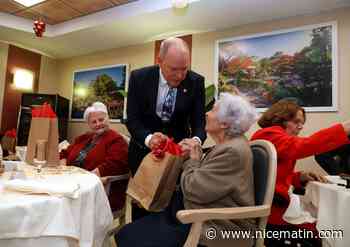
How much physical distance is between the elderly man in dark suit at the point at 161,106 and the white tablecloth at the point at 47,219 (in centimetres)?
60

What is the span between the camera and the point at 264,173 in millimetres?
1194

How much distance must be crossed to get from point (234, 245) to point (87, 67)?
176 inches

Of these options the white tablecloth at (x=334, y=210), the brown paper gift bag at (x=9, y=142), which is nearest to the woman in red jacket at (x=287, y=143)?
the white tablecloth at (x=334, y=210)

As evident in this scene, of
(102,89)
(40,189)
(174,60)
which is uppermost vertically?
(102,89)

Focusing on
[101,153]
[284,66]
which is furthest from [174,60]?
[284,66]

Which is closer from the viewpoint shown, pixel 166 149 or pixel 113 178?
pixel 166 149

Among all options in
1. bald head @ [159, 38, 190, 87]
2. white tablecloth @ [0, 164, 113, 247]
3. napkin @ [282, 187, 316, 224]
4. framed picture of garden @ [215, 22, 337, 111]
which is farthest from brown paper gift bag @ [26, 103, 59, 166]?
framed picture of garden @ [215, 22, 337, 111]

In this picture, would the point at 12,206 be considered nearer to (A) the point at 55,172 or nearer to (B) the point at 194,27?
(A) the point at 55,172

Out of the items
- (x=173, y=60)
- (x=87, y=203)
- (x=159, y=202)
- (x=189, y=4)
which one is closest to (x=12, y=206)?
(x=87, y=203)

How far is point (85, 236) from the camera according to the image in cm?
96

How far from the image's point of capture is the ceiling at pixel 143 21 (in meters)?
2.99

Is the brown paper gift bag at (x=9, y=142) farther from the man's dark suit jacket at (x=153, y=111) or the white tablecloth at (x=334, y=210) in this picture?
the white tablecloth at (x=334, y=210)

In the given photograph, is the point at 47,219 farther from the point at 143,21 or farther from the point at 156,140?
the point at 143,21

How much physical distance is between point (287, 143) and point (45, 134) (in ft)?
4.23
